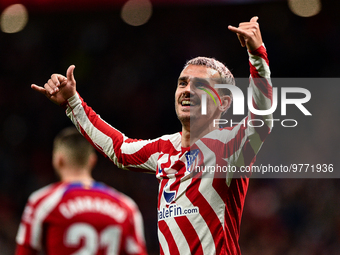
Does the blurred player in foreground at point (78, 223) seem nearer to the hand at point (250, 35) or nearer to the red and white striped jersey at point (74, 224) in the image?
the red and white striped jersey at point (74, 224)

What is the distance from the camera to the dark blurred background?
22.7ft

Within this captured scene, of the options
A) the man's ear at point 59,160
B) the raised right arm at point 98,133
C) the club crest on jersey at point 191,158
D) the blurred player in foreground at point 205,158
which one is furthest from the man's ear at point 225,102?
the man's ear at point 59,160

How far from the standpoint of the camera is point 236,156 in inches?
94.2

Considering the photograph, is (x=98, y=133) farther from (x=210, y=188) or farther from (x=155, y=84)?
(x=155, y=84)

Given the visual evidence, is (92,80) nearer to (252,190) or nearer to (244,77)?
(244,77)

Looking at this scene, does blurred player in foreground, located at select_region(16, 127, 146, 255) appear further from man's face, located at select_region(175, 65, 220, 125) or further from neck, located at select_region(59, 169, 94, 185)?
man's face, located at select_region(175, 65, 220, 125)

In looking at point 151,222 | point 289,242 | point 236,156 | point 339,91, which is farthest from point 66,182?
point 339,91

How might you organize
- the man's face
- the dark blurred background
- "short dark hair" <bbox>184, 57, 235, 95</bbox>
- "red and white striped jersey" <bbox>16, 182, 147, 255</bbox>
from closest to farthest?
1. "red and white striped jersey" <bbox>16, 182, 147, 255</bbox>
2. the man's face
3. "short dark hair" <bbox>184, 57, 235, 95</bbox>
4. the dark blurred background

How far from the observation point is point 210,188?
240 centimetres

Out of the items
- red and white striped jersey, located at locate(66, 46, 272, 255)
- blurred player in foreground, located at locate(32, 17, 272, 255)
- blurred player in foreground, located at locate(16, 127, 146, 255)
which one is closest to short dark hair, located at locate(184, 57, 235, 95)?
blurred player in foreground, located at locate(32, 17, 272, 255)

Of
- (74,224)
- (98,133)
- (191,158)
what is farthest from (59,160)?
(191,158)

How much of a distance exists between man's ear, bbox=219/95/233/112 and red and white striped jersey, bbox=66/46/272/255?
0.78 ft

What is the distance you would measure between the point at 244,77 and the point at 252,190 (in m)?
2.75

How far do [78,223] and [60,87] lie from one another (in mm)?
1227
